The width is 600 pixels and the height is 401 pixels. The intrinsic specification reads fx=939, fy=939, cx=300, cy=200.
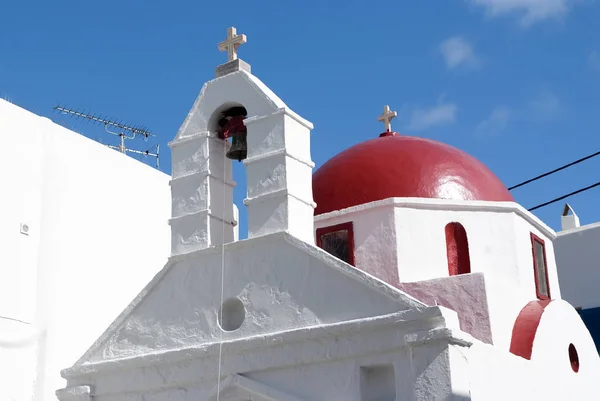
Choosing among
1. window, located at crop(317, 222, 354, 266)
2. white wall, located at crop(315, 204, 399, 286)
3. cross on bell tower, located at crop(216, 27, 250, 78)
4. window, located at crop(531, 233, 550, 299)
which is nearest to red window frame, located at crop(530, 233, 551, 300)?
→ window, located at crop(531, 233, 550, 299)

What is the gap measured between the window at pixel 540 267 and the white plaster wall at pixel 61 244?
6.59m

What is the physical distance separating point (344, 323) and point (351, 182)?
122 inches

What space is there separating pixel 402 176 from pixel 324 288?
2680 mm

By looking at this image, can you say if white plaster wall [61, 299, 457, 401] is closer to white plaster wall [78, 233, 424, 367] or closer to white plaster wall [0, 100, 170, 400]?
white plaster wall [78, 233, 424, 367]

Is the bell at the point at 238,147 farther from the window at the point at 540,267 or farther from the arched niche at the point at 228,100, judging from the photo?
the window at the point at 540,267

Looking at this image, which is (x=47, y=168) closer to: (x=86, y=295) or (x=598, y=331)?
(x=86, y=295)

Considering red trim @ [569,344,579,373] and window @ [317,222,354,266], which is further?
window @ [317,222,354,266]

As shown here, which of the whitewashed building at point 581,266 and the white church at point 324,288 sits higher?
the whitewashed building at point 581,266

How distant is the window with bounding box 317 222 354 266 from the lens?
434 inches

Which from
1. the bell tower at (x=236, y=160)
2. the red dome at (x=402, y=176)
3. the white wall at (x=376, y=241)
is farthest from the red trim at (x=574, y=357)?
the bell tower at (x=236, y=160)

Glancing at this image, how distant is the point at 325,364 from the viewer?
28.3 ft

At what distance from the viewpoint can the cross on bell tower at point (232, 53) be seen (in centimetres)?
1034

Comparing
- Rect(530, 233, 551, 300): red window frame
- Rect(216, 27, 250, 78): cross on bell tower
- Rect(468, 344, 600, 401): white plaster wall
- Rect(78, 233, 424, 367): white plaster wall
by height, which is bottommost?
Rect(468, 344, 600, 401): white plaster wall

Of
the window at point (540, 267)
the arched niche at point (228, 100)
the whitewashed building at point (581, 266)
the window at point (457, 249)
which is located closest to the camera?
the arched niche at point (228, 100)
